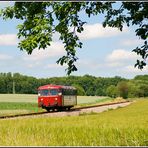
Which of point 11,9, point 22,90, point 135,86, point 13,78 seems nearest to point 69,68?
point 11,9

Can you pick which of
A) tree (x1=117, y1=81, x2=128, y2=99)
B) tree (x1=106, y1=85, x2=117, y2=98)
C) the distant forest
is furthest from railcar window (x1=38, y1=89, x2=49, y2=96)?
tree (x1=117, y1=81, x2=128, y2=99)

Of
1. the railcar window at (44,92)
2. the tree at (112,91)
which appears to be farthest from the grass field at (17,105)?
the tree at (112,91)

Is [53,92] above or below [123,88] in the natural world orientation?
below

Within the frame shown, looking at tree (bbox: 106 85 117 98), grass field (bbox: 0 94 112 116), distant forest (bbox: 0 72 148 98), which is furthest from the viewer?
tree (bbox: 106 85 117 98)

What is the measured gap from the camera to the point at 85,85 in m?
98.3

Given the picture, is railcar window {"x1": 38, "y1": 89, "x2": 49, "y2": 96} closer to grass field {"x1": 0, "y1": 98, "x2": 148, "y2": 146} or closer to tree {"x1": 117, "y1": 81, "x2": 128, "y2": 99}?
grass field {"x1": 0, "y1": 98, "x2": 148, "y2": 146}

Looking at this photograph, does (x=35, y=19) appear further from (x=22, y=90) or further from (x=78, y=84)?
(x=78, y=84)

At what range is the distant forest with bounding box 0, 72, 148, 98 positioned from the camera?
7281 cm

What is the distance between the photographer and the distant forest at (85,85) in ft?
239

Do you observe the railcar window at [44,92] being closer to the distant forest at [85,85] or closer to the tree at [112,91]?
the distant forest at [85,85]

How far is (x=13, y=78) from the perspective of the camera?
249 ft

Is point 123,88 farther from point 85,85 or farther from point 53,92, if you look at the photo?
point 53,92

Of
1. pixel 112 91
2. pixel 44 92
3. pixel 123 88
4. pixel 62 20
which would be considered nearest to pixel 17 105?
pixel 44 92

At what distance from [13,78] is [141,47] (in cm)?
6697
